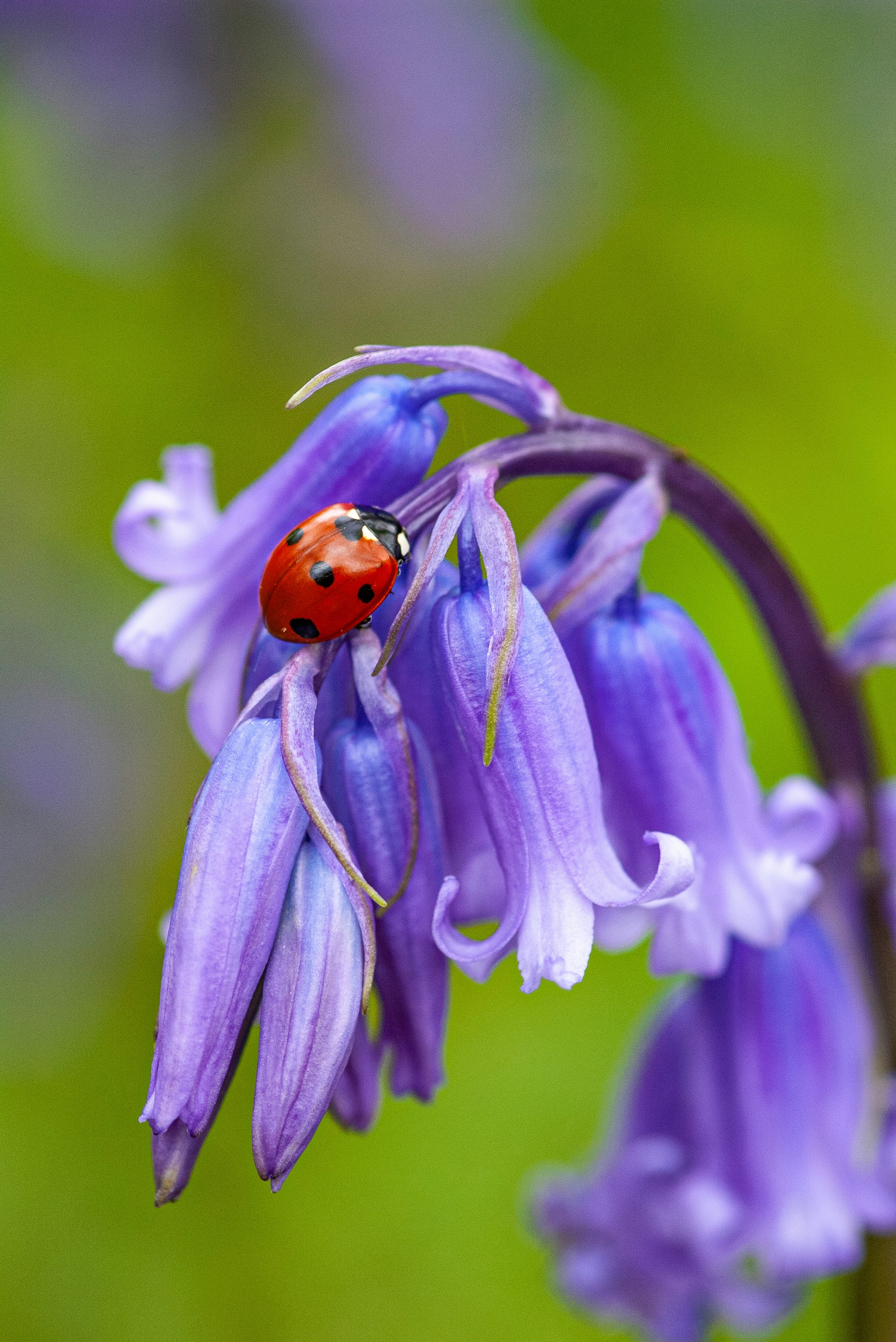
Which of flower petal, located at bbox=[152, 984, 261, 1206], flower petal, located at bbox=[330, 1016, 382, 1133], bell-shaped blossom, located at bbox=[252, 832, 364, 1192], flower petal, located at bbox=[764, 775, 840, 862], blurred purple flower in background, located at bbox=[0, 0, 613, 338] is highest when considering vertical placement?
blurred purple flower in background, located at bbox=[0, 0, 613, 338]

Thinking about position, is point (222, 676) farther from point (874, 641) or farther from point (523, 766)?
point (874, 641)

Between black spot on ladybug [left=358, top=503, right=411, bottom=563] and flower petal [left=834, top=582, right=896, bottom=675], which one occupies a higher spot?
flower petal [left=834, top=582, right=896, bottom=675]

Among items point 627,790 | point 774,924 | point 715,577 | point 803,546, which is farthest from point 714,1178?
point 803,546

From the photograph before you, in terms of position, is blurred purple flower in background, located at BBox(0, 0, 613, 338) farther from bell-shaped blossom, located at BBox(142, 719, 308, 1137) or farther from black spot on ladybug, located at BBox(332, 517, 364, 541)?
bell-shaped blossom, located at BBox(142, 719, 308, 1137)

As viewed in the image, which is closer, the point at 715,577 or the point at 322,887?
the point at 322,887

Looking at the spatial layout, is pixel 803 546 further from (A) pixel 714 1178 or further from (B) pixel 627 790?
(B) pixel 627 790

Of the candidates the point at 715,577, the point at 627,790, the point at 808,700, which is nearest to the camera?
the point at 627,790

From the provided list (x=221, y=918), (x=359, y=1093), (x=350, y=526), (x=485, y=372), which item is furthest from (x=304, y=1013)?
(x=485, y=372)

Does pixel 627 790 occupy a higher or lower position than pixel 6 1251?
higher

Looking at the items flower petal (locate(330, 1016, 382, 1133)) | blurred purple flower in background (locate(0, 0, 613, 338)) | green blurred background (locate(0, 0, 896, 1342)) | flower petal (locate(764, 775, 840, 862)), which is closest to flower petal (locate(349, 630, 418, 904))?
flower petal (locate(330, 1016, 382, 1133))

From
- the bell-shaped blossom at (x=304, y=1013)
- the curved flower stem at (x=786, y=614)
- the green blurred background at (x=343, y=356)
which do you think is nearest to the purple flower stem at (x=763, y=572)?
the curved flower stem at (x=786, y=614)
